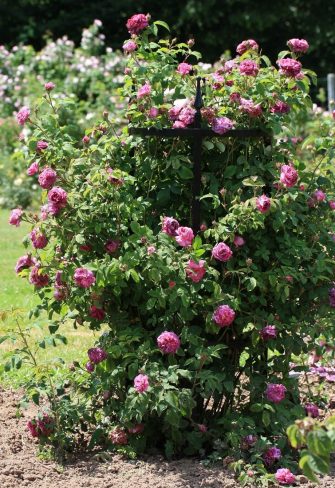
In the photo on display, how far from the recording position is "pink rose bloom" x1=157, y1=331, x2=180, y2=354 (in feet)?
11.4

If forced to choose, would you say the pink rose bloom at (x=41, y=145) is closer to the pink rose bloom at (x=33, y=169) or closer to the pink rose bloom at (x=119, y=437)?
the pink rose bloom at (x=33, y=169)

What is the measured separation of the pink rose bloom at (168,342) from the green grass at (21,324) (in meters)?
0.55

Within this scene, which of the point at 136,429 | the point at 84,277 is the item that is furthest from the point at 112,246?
the point at 136,429

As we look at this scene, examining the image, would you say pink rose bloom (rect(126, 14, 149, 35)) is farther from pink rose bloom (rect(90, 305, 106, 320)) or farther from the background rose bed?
pink rose bloom (rect(90, 305, 106, 320))

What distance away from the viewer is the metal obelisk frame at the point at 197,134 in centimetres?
368

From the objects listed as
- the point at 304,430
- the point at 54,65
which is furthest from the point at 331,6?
the point at 304,430

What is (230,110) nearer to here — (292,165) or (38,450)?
(292,165)

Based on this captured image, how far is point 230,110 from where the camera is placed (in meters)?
3.82

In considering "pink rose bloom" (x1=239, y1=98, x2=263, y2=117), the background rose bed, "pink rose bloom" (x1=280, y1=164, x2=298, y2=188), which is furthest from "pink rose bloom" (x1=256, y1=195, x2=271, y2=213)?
"pink rose bloom" (x1=239, y1=98, x2=263, y2=117)

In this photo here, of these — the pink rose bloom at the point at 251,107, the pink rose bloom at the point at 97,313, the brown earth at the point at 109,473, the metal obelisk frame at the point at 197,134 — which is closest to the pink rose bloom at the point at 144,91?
the metal obelisk frame at the point at 197,134

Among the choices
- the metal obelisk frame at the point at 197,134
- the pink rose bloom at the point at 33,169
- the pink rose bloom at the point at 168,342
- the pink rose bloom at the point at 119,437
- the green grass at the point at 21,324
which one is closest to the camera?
the pink rose bloom at the point at 168,342

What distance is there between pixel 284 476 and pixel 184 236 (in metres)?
0.95

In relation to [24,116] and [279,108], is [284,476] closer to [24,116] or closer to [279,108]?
[279,108]

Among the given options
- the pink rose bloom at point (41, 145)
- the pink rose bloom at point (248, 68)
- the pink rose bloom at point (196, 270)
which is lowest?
the pink rose bloom at point (196, 270)
